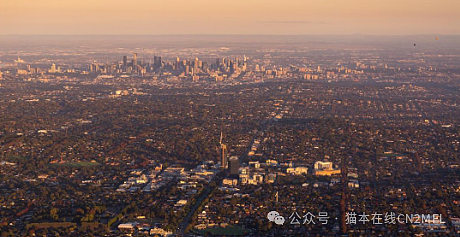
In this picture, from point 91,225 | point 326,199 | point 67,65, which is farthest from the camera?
point 67,65

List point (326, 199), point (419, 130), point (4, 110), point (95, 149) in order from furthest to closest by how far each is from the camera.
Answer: point (4, 110)
point (419, 130)
point (95, 149)
point (326, 199)

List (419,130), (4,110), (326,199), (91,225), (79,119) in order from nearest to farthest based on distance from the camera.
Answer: (91,225), (326,199), (419,130), (79,119), (4,110)

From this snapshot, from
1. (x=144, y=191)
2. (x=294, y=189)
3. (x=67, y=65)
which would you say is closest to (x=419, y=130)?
(x=294, y=189)

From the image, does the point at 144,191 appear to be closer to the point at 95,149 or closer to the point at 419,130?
the point at 95,149

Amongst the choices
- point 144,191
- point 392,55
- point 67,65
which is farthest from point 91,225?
point 392,55

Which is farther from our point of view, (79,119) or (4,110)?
(4,110)

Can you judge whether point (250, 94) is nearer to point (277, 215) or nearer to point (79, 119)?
point (79, 119)

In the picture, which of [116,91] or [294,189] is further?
[116,91]

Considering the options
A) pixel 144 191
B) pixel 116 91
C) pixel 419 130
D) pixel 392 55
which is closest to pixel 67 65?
pixel 116 91

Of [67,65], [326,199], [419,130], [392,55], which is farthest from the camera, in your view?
[392,55]
